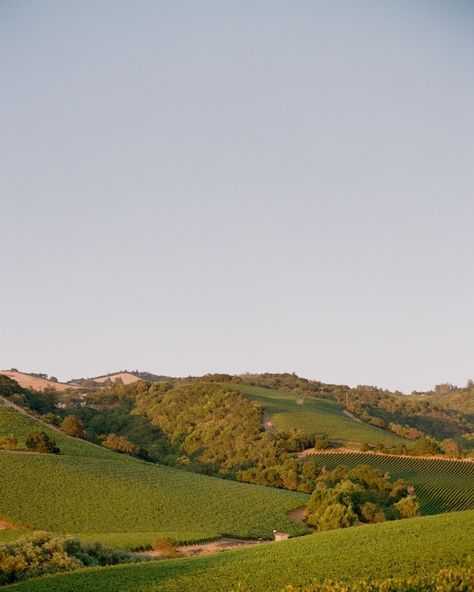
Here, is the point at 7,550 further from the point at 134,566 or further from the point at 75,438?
the point at 75,438

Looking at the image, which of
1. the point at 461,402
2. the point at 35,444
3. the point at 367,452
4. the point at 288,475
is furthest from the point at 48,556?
the point at 461,402

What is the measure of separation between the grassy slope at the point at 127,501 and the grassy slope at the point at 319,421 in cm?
3409

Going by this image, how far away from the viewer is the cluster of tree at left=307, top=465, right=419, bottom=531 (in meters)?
44.0

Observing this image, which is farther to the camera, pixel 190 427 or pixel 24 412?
pixel 190 427

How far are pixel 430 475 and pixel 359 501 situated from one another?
69.8 ft

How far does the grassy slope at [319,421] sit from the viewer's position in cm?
8894

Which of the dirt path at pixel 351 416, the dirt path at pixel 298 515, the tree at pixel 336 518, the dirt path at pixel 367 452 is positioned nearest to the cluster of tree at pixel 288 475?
the dirt path at pixel 367 452

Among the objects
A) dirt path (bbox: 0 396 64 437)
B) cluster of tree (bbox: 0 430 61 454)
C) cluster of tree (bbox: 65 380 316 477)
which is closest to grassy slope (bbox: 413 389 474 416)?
cluster of tree (bbox: 65 380 316 477)

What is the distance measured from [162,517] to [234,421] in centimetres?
5349

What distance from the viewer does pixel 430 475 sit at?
68188 millimetres

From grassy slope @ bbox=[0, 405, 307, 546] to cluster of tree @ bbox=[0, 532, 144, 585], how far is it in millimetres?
3867

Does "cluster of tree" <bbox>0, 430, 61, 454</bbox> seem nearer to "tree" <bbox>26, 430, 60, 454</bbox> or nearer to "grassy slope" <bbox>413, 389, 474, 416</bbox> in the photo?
"tree" <bbox>26, 430, 60, 454</bbox>

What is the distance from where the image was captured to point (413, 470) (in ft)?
232

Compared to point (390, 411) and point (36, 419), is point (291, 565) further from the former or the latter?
point (390, 411)
